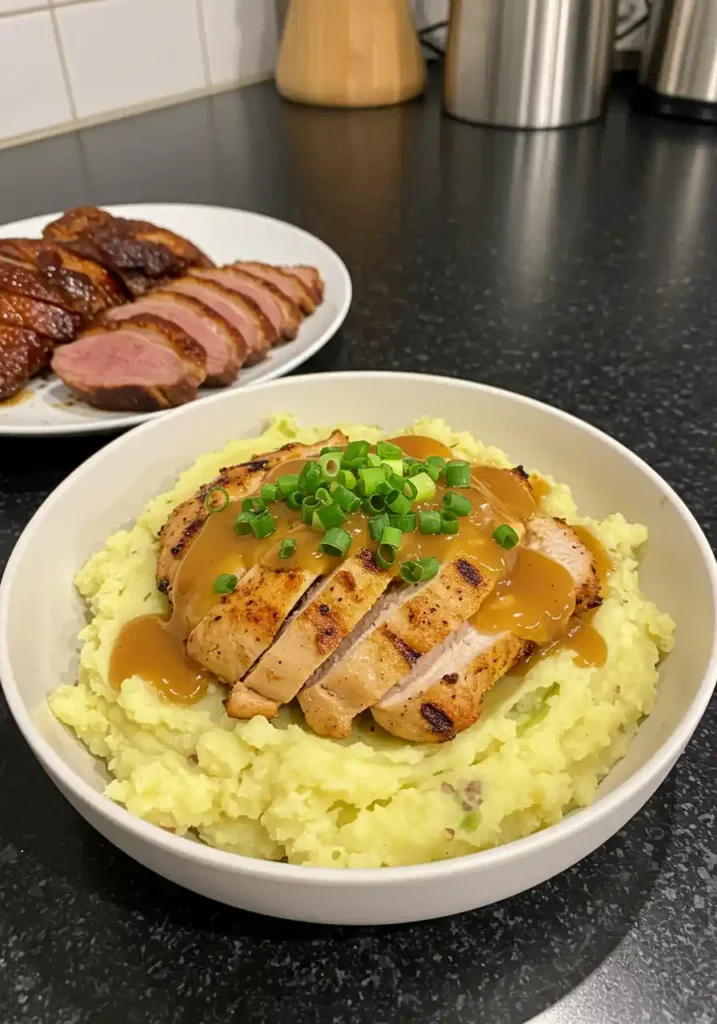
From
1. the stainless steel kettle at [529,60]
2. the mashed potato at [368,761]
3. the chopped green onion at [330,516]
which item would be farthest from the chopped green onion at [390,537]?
the stainless steel kettle at [529,60]

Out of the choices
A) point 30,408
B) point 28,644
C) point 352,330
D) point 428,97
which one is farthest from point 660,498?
point 428,97

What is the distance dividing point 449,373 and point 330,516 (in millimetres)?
1708

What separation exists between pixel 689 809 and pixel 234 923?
3.47 ft

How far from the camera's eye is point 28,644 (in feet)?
6.68

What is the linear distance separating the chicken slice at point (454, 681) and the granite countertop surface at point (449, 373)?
1.28 ft

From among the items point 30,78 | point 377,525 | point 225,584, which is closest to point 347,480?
point 377,525

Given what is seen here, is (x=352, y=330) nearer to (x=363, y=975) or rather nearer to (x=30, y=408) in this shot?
(x=30, y=408)

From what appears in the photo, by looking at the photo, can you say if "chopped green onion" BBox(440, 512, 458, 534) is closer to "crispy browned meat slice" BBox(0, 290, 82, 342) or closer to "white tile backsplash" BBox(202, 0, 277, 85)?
"crispy browned meat slice" BBox(0, 290, 82, 342)

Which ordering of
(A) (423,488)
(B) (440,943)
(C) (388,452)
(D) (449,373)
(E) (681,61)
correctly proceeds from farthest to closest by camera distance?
(E) (681,61) < (D) (449,373) < (C) (388,452) < (A) (423,488) < (B) (440,943)

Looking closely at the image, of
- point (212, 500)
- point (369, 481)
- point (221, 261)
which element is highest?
point (369, 481)

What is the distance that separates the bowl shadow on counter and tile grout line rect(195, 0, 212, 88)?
5969mm

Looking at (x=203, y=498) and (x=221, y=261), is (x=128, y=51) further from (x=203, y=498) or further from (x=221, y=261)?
(x=203, y=498)

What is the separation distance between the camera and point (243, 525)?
2.07 m

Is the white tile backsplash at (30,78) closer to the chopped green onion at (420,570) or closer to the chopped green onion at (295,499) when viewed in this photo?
the chopped green onion at (295,499)
